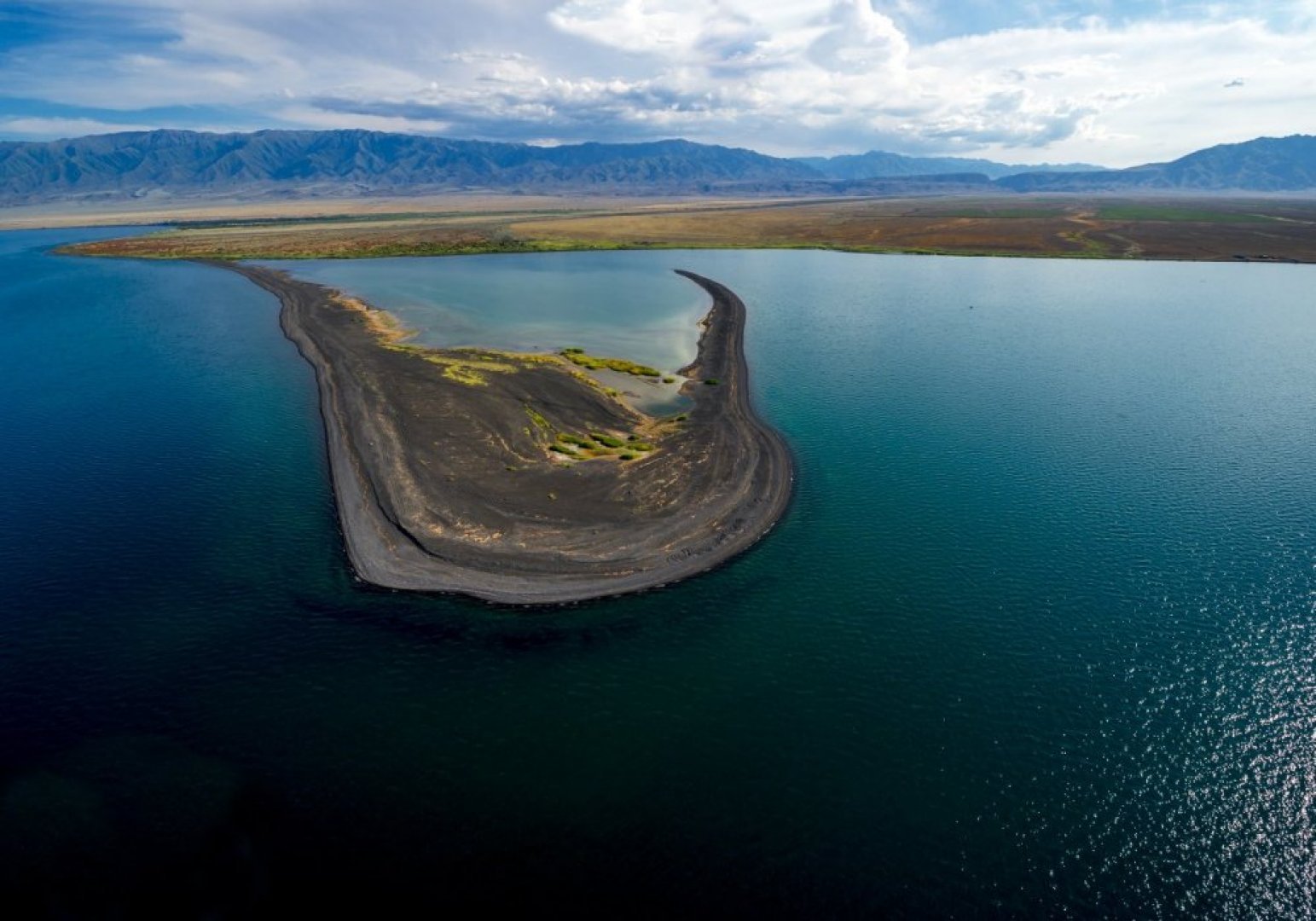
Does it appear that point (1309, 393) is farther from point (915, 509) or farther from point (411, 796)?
point (411, 796)

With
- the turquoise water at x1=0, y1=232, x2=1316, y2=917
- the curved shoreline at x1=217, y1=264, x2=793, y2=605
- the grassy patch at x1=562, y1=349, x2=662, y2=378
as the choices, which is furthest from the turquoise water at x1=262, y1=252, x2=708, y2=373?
the turquoise water at x1=0, y1=232, x2=1316, y2=917

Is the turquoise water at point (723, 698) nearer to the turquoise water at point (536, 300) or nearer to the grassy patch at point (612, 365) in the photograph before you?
Answer: the grassy patch at point (612, 365)

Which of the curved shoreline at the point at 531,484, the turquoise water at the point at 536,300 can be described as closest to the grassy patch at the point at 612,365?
the turquoise water at the point at 536,300

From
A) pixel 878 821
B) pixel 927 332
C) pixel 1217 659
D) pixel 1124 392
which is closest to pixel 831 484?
pixel 1217 659

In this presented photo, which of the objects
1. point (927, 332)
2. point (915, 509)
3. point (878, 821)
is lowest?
point (878, 821)

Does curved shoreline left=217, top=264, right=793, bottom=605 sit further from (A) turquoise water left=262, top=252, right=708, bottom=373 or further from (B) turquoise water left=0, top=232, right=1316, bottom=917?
(A) turquoise water left=262, top=252, right=708, bottom=373

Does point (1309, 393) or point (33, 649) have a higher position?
point (1309, 393)

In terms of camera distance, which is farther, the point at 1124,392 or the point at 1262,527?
the point at 1124,392

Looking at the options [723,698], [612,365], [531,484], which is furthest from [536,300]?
[723,698]
